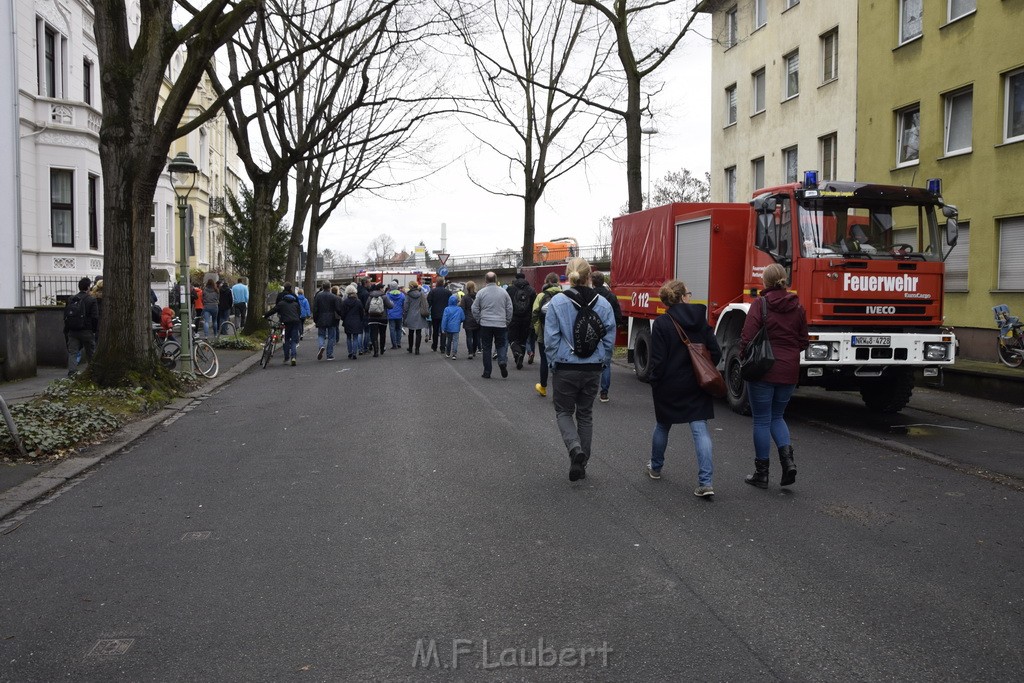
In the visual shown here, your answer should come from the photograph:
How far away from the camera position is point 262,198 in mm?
24875

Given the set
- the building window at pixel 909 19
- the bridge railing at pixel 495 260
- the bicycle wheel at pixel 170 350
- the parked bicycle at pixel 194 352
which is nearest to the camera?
the bicycle wheel at pixel 170 350

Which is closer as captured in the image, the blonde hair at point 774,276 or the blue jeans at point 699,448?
the blue jeans at point 699,448

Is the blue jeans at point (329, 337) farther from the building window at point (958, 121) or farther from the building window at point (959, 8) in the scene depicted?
the building window at point (959, 8)

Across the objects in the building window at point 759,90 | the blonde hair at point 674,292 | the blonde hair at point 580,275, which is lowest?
the blonde hair at point 674,292

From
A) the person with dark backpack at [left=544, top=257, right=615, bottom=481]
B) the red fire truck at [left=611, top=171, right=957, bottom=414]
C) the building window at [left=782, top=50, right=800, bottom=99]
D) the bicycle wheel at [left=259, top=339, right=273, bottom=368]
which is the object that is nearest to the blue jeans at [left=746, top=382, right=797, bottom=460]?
the person with dark backpack at [left=544, top=257, right=615, bottom=481]

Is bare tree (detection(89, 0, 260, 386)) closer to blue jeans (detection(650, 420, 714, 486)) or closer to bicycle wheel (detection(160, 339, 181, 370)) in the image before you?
bicycle wheel (detection(160, 339, 181, 370))

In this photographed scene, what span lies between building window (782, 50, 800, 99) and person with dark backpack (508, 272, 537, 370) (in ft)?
49.8

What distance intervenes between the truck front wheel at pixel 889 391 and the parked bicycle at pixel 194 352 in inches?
419

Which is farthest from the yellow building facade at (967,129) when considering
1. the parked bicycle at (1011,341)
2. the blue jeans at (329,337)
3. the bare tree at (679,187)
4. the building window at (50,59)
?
the bare tree at (679,187)

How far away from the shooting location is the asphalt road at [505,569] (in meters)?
4.00

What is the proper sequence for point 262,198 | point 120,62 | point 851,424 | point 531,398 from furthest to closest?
1. point 262,198
2. point 531,398
3. point 120,62
4. point 851,424

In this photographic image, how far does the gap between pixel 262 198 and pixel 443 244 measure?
1551 inches

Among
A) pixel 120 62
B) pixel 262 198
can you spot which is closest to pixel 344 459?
pixel 120 62

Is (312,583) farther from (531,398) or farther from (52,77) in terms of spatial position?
(52,77)
